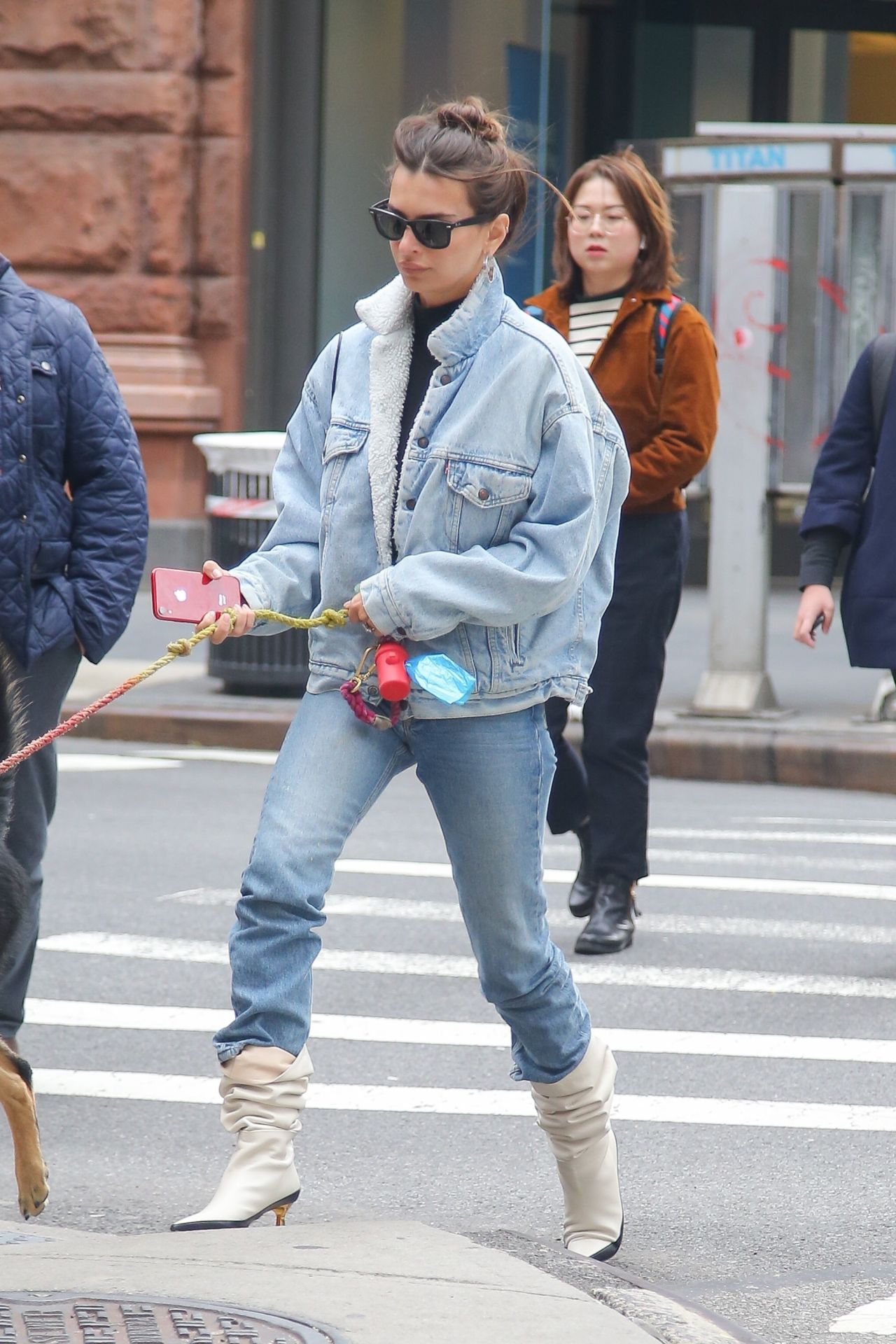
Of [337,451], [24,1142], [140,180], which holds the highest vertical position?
[140,180]

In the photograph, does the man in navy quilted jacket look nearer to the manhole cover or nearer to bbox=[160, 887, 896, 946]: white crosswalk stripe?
the manhole cover

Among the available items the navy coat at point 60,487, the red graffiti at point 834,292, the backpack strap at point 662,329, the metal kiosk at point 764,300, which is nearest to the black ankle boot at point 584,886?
the backpack strap at point 662,329

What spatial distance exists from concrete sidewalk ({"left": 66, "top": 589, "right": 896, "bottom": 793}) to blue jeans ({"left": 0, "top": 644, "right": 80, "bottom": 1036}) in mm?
5500

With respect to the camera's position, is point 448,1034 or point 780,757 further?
point 780,757

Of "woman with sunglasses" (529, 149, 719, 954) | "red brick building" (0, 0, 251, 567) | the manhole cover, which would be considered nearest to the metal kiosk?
"woman with sunglasses" (529, 149, 719, 954)

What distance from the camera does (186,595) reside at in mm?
3441

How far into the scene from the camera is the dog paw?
154 inches

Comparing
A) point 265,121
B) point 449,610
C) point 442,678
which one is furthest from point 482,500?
point 265,121

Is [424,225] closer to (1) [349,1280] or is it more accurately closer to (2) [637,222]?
(1) [349,1280]

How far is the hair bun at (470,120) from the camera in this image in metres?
3.52

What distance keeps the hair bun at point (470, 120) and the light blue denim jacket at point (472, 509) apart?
8.8 inches

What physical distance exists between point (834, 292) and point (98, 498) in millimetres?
7118

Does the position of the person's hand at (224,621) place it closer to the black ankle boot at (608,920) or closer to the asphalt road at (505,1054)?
the asphalt road at (505,1054)

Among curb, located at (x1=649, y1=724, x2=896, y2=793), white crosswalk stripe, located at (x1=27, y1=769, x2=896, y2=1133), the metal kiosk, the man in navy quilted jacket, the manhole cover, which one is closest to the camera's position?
the manhole cover
